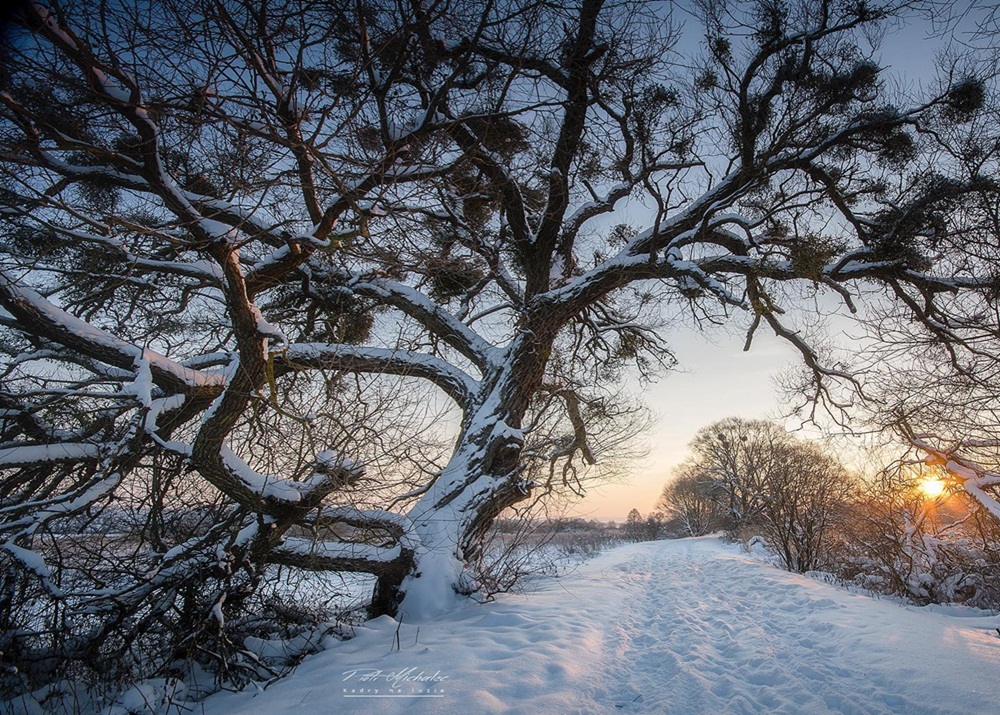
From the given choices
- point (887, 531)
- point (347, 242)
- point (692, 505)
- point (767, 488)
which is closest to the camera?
point (347, 242)

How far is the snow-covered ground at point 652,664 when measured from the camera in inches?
89.0

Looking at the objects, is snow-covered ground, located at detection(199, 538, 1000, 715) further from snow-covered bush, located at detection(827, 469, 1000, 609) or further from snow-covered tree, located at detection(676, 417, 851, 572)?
snow-covered tree, located at detection(676, 417, 851, 572)

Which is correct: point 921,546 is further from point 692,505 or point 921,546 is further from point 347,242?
point 692,505

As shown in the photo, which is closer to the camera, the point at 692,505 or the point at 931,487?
the point at 931,487

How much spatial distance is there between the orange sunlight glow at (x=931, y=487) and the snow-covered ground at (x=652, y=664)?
148 cm

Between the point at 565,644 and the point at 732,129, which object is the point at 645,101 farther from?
the point at 565,644

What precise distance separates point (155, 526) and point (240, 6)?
3.88 metres

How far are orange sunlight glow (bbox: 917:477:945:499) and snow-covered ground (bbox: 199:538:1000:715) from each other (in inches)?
58.5

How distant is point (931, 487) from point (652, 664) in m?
5.08

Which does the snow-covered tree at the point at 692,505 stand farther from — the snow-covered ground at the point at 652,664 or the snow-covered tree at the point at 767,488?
the snow-covered ground at the point at 652,664

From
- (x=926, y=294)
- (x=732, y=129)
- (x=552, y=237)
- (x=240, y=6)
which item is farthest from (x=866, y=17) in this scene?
(x=240, y=6)

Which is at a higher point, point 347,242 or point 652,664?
point 347,242

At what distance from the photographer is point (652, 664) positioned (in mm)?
3021

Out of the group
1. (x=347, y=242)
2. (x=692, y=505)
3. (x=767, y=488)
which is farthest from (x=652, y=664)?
(x=692, y=505)
